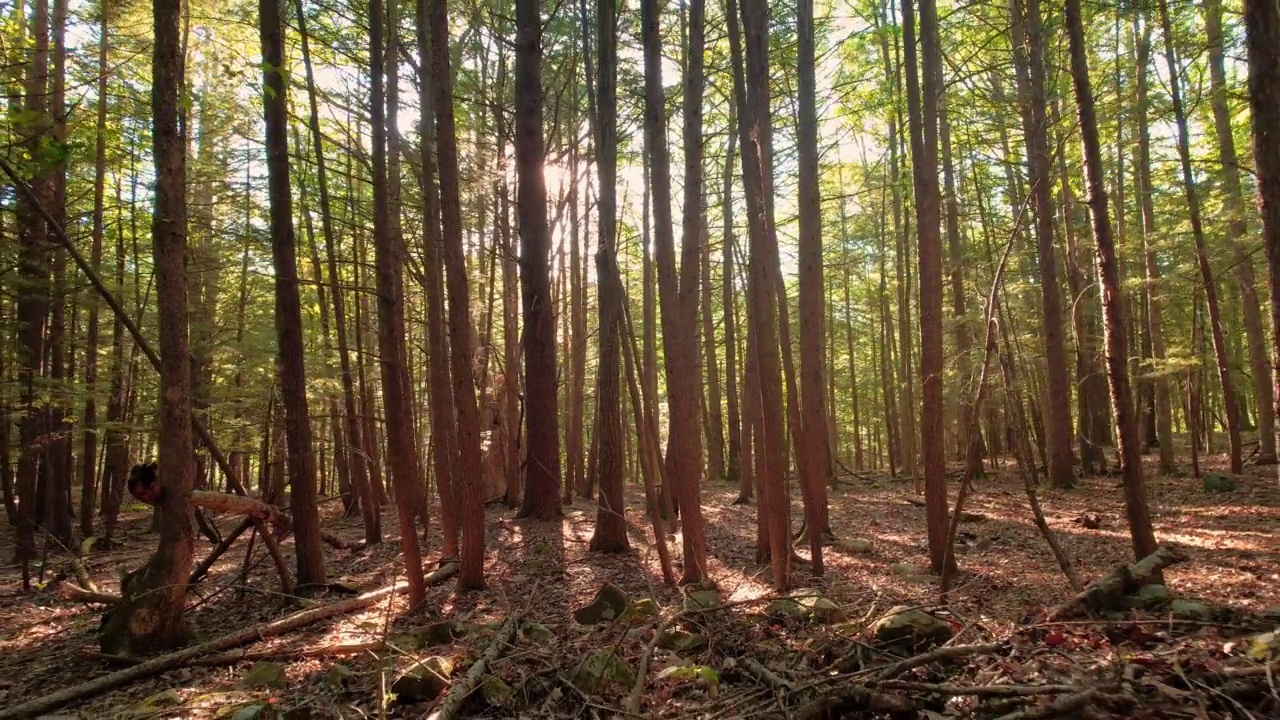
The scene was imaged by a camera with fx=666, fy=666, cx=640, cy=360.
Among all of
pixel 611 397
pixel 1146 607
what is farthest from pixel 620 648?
pixel 611 397

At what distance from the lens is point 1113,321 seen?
20.8 ft

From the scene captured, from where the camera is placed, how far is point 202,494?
20.4 feet

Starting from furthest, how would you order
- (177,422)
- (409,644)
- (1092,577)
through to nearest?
(1092,577)
(177,422)
(409,644)

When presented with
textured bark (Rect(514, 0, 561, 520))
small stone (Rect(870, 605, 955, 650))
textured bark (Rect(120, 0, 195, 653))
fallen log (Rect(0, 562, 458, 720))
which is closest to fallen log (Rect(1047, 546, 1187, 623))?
small stone (Rect(870, 605, 955, 650))

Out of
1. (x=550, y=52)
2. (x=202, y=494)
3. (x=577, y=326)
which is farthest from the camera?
(x=577, y=326)

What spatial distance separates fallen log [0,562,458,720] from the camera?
465 cm

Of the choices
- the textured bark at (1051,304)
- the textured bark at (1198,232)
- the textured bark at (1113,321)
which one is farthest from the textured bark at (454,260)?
the textured bark at (1198,232)

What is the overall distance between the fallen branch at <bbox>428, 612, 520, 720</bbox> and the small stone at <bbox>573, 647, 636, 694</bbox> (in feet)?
2.12

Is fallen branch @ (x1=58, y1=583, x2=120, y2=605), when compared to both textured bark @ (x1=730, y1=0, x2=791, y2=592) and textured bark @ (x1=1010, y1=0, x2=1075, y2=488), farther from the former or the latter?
textured bark @ (x1=1010, y1=0, x2=1075, y2=488)

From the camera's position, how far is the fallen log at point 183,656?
4.65m

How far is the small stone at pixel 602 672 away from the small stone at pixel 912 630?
170 centimetres

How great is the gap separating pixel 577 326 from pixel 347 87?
8275 mm

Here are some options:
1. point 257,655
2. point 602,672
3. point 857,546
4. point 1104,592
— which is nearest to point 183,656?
point 257,655

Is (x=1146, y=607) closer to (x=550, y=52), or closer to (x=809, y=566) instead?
(x=809, y=566)
